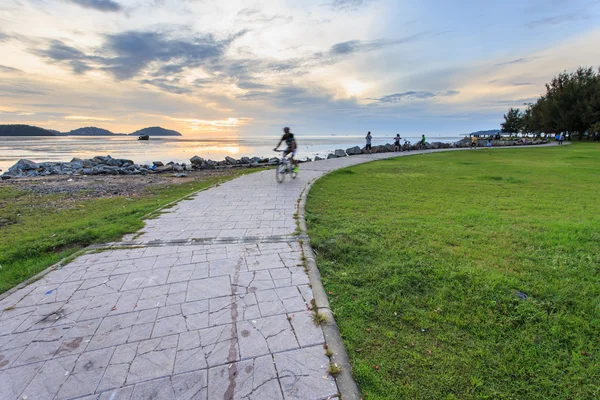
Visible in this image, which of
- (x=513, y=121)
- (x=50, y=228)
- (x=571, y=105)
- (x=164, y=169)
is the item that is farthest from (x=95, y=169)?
(x=513, y=121)

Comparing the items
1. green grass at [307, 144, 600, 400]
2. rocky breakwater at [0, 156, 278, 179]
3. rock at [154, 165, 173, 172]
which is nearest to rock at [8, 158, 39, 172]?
rocky breakwater at [0, 156, 278, 179]

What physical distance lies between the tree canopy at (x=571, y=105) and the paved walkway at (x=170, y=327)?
46.4 metres

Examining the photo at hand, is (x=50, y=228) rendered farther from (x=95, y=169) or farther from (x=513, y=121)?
(x=513, y=121)

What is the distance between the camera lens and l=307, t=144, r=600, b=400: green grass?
7.11 feet

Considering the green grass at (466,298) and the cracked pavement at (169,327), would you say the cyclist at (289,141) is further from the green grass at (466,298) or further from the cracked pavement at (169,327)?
the cracked pavement at (169,327)

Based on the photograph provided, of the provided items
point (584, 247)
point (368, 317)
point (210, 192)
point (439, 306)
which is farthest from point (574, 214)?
point (210, 192)

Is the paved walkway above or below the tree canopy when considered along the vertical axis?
below

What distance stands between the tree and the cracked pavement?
7981 centimetres

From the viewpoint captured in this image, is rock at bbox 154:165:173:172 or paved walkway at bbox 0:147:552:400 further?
rock at bbox 154:165:173:172

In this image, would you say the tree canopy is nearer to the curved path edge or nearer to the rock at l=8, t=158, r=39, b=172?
the curved path edge

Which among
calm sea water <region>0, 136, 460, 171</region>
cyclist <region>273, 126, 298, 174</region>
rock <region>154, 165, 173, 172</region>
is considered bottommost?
rock <region>154, 165, 173, 172</region>

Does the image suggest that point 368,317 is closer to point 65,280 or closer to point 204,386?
point 204,386

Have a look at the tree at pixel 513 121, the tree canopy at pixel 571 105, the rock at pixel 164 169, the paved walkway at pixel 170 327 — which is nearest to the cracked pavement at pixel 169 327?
the paved walkway at pixel 170 327

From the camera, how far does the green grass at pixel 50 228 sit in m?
4.30
